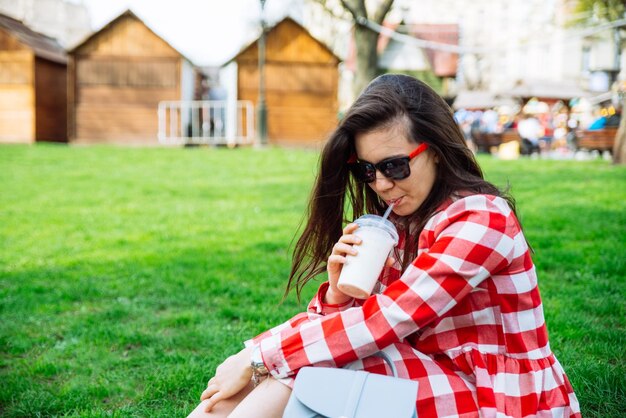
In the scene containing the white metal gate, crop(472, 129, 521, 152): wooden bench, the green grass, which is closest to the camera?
the green grass

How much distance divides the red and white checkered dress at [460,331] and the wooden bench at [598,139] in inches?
597

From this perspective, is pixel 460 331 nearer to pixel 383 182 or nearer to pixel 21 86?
pixel 383 182

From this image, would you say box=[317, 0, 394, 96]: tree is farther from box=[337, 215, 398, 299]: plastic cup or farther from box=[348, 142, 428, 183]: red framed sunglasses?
box=[337, 215, 398, 299]: plastic cup

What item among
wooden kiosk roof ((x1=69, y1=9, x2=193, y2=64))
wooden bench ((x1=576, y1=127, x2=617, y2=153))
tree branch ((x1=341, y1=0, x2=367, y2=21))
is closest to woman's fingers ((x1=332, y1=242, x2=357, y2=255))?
wooden bench ((x1=576, y1=127, x2=617, y2=153))

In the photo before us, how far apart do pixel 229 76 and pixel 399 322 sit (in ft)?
74.2

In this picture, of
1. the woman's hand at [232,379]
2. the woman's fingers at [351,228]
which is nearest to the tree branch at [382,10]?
the woman's fingers at [351,228]

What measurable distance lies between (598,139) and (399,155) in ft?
50.4

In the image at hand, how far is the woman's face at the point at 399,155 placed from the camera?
6.73 feet

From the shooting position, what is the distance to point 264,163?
13.2m

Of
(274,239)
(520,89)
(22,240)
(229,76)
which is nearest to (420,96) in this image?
(274,239)

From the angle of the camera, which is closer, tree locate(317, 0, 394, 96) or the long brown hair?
the long brown hair

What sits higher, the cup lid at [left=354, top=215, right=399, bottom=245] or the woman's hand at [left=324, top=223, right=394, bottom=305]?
the cup lid at [left=354, top=215, right=399, bottom=245]

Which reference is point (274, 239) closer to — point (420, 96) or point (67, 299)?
point (67, 299)

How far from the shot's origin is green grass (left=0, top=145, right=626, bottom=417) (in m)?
3.05
